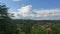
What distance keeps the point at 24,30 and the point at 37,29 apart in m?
0.29

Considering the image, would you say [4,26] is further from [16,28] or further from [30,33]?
[30,33]

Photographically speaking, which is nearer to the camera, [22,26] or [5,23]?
[22,26]

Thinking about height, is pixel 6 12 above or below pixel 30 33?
above

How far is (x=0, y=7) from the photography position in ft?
13.5

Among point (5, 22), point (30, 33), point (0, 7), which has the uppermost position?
point (0, 7)

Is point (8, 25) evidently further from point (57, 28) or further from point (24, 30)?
point (57, 28)

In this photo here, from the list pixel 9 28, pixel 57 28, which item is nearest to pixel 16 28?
pixel 9 28

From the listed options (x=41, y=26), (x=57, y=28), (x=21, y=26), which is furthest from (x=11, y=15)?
(x=57, y=28)

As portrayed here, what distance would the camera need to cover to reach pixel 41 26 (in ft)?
13.0

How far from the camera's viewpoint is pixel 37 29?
4059 millimetres

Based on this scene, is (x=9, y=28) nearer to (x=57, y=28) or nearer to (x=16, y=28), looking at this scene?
(x=16, y=28)

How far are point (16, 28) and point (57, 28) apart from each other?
1.00 m

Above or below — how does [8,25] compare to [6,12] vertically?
below

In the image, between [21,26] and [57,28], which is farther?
[57,28]
